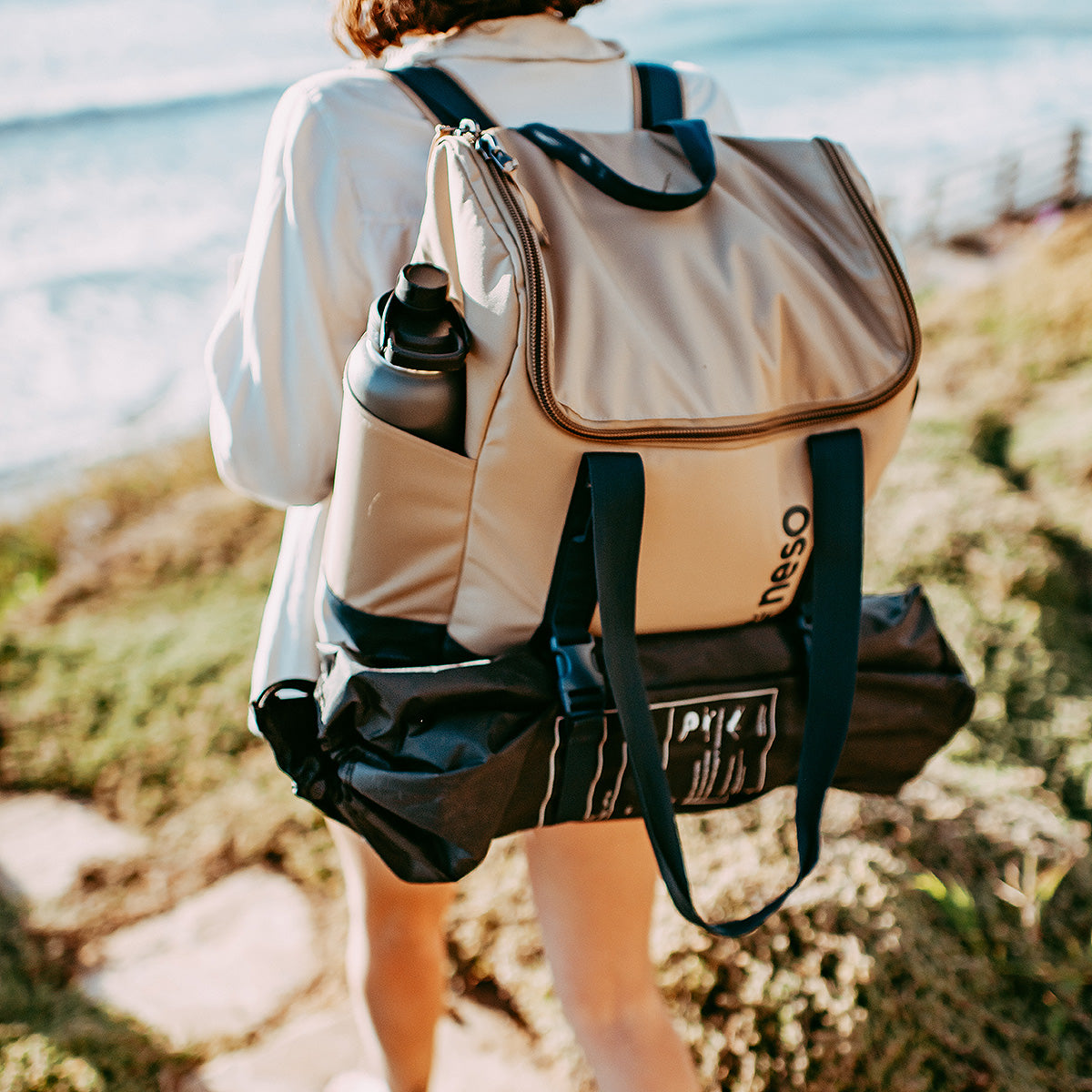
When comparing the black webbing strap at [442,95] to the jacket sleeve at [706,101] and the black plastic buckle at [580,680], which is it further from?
the black plastic buckle at [580,680]

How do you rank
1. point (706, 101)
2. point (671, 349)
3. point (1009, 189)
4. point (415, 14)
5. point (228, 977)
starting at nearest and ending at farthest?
point (671, 349)
point (415, 14)
point (706, 101)
point (228, 977)
point (1009, 189)

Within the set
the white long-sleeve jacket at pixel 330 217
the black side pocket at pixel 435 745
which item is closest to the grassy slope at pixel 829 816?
the black side pocket at pixel 435 745

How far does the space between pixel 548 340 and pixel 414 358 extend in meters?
0.12

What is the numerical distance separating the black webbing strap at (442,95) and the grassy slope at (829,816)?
1.41 metres

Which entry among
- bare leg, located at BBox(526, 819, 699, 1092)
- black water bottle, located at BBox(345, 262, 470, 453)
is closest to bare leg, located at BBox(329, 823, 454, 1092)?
bare leg, located at BBox(526, 819, 699, 1092)

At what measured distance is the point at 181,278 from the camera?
13984 millimetres

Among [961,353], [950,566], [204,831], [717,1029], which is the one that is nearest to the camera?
[717,1029]

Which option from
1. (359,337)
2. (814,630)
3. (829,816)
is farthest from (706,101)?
(829,816)

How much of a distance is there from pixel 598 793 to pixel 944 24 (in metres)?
37.1

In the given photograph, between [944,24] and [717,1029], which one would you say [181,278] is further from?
[944,24]

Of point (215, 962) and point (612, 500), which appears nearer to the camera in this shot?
point (612, 500)

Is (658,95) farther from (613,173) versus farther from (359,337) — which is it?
(359,337)

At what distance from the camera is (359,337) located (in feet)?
3.34

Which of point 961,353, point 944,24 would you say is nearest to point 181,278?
point 961,353
